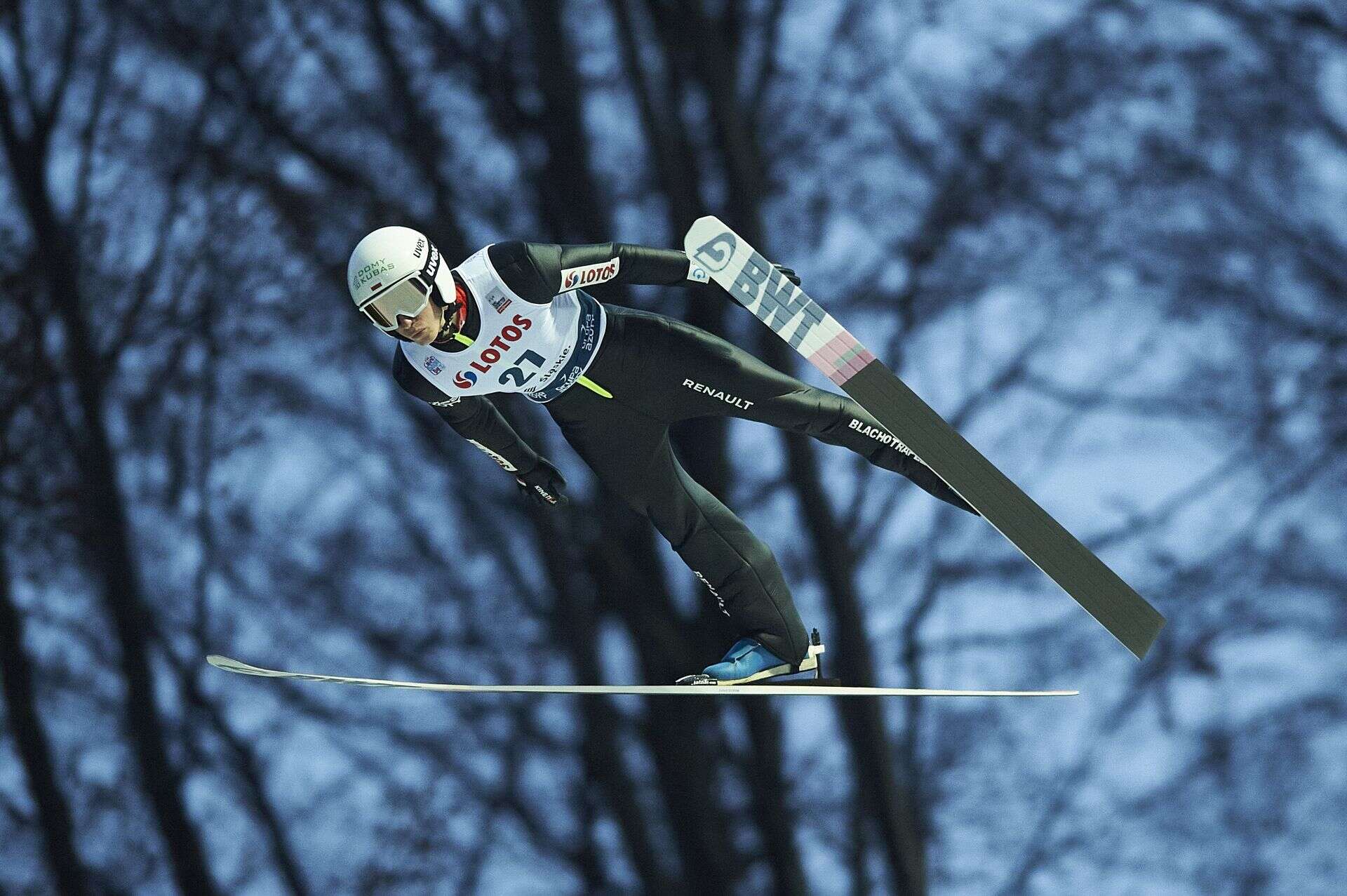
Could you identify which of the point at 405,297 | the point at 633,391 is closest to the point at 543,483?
the point at 633,391

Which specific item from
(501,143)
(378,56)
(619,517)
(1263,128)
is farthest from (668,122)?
(1263,128)

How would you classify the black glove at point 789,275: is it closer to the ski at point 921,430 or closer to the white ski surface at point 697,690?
the ski at point 921,430

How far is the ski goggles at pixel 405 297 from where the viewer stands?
4.02m

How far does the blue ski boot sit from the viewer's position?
4.74 metres

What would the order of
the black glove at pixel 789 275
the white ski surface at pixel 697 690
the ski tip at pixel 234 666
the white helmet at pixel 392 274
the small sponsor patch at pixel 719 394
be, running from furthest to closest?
1. the ski tip at pixel 234 666
2. the white ski surface at pixel 697 690
3. the small sponsor patch at pixel 719 394
4. the black glove at pixel 789 275
5. the white helmet at pixel 392 274

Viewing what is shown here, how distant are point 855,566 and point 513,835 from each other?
1.95 meters

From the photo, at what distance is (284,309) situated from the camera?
279 inches

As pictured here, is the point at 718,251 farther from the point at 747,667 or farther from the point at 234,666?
the point at 234,666

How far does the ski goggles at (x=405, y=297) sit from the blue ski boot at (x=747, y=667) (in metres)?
1.42

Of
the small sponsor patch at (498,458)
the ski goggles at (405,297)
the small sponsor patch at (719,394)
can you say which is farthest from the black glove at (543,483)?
the ski goggles at (405,297)

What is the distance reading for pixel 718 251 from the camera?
13.4 feet

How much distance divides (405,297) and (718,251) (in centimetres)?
81

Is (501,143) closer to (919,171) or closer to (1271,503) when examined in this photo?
(919,171)

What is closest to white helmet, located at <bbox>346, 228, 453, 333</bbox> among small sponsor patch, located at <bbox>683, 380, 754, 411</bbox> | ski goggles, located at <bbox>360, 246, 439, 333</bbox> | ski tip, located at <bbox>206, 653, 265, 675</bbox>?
ski goggles, located at <bbox>360, 246, 439, 333</bbox>
